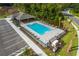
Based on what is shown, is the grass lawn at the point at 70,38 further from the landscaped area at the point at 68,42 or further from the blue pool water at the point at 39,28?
the blue pool water at the point at 39,28

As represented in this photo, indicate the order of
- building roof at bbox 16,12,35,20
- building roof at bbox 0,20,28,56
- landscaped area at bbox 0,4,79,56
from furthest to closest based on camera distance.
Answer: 1. building roof at bbox 16,12,35,20
2. landscaped area at bbox 0,4,79,56
3. building roof at bbox 0,20,28,56

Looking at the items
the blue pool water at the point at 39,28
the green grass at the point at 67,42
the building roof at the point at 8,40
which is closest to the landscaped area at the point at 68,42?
the green grass at the point at 67,42

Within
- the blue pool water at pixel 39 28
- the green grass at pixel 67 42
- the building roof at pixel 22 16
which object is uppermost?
the building roof at pixel 22 16

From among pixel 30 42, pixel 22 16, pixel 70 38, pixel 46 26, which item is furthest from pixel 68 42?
pixel 22 16

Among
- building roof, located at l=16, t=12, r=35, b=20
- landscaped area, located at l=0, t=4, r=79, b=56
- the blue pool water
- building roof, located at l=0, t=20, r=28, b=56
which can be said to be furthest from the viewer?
building roof, located at l=16, t=12, r=35, b=20

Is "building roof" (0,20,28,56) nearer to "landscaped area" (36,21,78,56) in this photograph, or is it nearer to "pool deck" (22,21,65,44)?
"pool deck" (22,21,65,44)

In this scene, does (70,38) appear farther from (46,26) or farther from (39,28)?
(39,28)

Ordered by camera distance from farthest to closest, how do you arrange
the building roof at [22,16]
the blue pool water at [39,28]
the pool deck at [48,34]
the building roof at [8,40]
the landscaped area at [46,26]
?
the building roof at [22,16], the blue pool water at [39,28], the pool deck at [48,34], the landscaped area at [46,26], the building roof at [8,40]

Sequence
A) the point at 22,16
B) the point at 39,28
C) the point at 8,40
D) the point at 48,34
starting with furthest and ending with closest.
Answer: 1. the point at 22,16
2. the point at 39,28
3. the point at 48,34
4. the point at 8,40

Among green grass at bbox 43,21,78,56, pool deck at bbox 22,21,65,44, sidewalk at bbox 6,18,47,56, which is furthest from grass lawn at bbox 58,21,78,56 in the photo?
sidewalk at bbox 6,18,47,56
